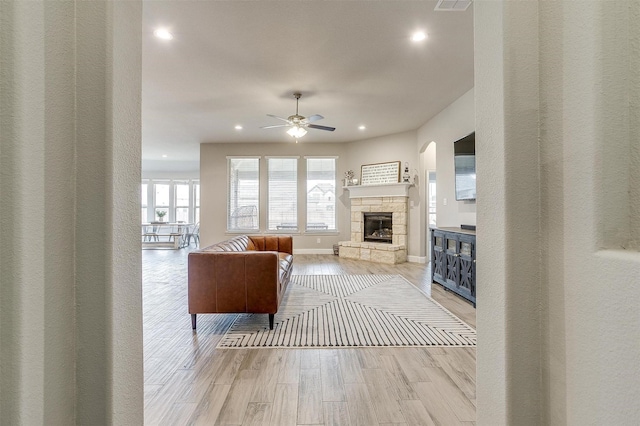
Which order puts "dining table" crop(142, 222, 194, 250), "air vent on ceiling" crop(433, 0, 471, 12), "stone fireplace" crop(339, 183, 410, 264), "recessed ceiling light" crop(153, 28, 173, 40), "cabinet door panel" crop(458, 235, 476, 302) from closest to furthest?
"air vent on ceiling" crop(433, 0, 471, 12) < "recessed ceiling light" crop(153, 28, 173, 40) < "cabinet door panel" crop(458, 235, 476, 302) < "stone fireplace" crop(339, 183, 410, 264) < "dining table" crop(142, 222, 194, 250)

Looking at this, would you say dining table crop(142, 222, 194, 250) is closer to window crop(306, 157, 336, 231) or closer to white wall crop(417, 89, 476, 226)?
window crop(306, 157, 336, 231)

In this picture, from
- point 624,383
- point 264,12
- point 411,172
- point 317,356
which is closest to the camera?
point 624,383

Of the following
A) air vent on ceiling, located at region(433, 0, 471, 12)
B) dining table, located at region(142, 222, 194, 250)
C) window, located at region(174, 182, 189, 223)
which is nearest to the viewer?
air vent on ceiling, located at region(433, 0, 471, 12)

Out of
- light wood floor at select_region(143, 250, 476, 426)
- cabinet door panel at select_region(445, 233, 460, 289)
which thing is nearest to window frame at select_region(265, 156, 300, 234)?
cabinet door panel at select_region(445, 233, 460, 289)

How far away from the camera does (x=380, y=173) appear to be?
23.1 feet

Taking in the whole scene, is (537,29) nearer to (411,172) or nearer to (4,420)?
(4,420)

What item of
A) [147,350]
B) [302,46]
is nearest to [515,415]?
[147,350]

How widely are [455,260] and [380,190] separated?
3179mm

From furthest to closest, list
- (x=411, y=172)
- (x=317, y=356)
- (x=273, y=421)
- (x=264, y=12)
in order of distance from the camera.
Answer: (x=411, y=172), (x=264, y=12), (x=317, y=356), (x=273, y=421)

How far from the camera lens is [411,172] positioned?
6.53m

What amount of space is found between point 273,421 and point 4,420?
3.68 ft

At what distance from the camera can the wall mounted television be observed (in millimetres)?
4098

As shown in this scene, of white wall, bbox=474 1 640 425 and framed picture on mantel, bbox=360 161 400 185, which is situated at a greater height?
framed picture on mantel, bbox=360 161 400 185

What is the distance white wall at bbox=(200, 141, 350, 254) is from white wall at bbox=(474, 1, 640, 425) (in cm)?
656
